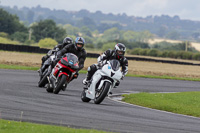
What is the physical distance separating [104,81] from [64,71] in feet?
6.20

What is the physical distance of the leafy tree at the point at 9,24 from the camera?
112 meters

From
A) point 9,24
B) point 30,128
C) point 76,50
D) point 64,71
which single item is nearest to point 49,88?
point 64,71

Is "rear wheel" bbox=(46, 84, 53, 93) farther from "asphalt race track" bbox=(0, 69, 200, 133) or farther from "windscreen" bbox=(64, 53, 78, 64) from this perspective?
"asphalt race track" bbox=(0, 69, 200, 133)

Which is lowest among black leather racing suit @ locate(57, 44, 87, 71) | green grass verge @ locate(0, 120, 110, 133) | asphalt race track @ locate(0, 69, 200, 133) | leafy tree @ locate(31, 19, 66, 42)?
asphalt race track @ locate(0, 69, 200, 133)

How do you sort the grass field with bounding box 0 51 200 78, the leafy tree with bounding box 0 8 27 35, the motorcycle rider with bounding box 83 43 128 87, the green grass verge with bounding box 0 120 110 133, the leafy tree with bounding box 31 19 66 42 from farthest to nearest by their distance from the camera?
the leafy tree with bounding box 31 19 66 42, the leafy tree with bounding box 0 8 27 35, the grass field with bounding box 0 51 200 78, the motorcycle rider with bounding box 83 43 128 87, the green grass verge with bounding box 0 120 110 133

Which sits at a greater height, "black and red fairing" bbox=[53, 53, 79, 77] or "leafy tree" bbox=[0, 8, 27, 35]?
"leafy tree" bbox=[0, 8, 27, 35]

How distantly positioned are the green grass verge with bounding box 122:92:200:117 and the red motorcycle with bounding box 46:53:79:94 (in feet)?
8.31

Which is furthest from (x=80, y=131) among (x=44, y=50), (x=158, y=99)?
(x=44, y=50)

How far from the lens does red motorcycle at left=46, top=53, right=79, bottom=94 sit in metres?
14.9

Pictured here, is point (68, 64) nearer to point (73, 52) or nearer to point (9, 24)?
point (73, 52)

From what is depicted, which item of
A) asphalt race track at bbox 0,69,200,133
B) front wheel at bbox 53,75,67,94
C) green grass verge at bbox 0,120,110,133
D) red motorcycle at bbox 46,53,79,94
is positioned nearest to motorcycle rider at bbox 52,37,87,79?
red motorcycle at bbox 46,53,79,94

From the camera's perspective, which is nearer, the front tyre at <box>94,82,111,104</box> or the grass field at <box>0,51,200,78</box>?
the front tyre at <box>94,82,111,104</box>

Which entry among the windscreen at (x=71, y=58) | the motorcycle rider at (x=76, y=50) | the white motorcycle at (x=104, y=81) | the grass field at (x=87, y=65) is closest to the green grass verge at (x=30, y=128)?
the white motorcycle at (x=104, y=81)

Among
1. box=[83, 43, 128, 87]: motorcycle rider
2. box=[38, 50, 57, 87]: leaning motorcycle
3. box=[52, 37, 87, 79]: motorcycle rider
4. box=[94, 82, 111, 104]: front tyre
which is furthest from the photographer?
box=[38, 50, 57, 87]: leaning motorcycle
